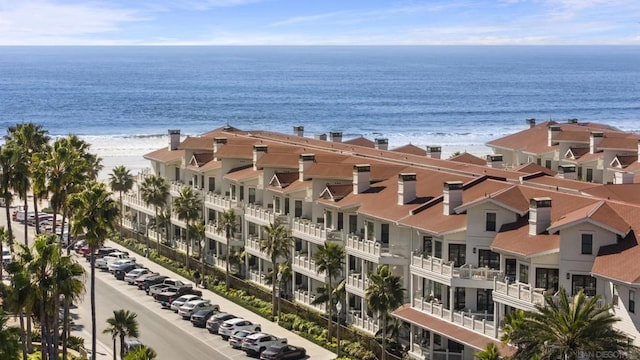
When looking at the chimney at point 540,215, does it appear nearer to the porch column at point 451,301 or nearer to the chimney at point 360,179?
the porch column at point 451,301

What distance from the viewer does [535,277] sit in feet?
150

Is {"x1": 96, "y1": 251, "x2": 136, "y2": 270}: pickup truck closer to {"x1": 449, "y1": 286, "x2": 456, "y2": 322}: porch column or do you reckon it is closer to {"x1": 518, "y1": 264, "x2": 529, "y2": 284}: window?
{"x1": 449, "y1": 286, "x2": 456, "y2": 322}: porch column

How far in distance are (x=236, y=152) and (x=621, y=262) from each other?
3829 cm

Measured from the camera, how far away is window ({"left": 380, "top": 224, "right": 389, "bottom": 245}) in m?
56.3

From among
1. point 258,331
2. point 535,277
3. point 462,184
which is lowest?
point 258,331

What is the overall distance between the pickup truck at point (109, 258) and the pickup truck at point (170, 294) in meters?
9.83

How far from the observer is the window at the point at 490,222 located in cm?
4972

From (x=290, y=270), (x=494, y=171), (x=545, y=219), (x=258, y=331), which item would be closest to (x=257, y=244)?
(x=290, y=270)

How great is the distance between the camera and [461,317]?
48.5 metres

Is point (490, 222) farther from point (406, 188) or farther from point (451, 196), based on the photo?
point (406, 188)

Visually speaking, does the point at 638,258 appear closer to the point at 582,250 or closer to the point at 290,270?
the point at 582,250

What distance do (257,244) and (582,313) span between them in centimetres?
3527

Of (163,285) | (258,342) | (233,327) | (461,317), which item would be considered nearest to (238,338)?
(258,342)

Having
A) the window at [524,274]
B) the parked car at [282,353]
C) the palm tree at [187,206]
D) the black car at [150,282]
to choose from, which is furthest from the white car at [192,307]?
the window at [524,274]
